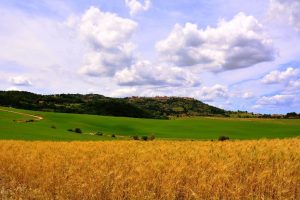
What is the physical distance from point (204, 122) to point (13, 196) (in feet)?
340

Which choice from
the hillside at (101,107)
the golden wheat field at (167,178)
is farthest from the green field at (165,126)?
the golden wheat field at (167,178)

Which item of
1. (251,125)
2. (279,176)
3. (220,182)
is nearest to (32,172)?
(220,182)

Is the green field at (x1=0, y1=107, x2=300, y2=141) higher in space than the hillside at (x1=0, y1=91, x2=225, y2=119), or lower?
lower

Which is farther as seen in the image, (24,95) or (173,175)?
(24,95)

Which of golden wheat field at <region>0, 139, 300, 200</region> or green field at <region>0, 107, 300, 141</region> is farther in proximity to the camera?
green field at <region>0, 107, 300, 141</region>

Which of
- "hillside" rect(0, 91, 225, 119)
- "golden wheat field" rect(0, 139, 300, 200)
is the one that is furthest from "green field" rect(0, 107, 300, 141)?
"golden wheat field" rect(0, 139, 300, 200)

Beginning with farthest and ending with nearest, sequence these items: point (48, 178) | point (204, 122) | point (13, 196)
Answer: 1. point (204, 122)
2. point (48, 178)
3. point (13, 196)

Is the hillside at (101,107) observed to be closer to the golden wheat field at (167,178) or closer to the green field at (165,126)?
the green field at (165,126)

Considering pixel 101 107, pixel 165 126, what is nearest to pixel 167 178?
pixel 165 126

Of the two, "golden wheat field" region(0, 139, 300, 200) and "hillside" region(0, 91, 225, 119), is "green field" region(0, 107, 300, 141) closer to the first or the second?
"hillside" region(0, 91, 225, 119)

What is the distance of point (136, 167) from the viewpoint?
12.5 metres

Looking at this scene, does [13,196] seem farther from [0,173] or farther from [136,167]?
[0,173]

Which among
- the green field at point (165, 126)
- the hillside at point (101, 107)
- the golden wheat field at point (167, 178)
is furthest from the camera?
the hillside at point (101, 107)

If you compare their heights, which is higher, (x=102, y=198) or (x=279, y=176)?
(x=279, y=176)
